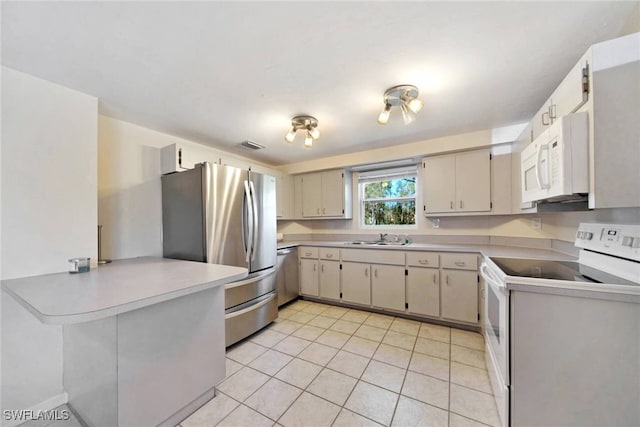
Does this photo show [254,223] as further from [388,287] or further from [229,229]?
[388,287]

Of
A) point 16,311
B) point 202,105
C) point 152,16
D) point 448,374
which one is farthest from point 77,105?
point 448,374

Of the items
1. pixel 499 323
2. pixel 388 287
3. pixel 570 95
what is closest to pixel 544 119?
pixel 570 95

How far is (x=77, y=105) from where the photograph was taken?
1.74m

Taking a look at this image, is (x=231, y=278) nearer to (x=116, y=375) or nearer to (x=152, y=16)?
(x=116, y=375)

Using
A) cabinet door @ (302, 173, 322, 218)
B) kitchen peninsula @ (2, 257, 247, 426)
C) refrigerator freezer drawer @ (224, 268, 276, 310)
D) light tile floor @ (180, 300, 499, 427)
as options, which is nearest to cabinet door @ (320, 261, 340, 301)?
light tile floor @ (180, 300, 499, 427)

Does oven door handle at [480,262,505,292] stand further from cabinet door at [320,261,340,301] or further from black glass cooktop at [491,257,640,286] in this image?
cabinet door at [320,261,340,301]

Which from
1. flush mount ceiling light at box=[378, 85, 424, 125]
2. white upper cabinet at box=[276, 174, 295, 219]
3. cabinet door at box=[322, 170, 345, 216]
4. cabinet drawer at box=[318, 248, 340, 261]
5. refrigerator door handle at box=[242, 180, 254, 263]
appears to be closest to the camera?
flush mount ceiling light at box=[378, 85, 424, 125]

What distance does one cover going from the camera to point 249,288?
245cm

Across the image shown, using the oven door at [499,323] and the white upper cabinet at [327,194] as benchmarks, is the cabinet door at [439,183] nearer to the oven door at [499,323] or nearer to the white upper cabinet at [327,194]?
the white upper cabinet at [327,194]

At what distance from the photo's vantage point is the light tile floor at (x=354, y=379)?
1438 mm

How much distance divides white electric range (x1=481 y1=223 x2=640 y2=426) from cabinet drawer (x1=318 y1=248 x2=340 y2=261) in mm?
2127

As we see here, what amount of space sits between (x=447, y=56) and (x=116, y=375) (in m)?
2.57

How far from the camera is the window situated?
11.5ft

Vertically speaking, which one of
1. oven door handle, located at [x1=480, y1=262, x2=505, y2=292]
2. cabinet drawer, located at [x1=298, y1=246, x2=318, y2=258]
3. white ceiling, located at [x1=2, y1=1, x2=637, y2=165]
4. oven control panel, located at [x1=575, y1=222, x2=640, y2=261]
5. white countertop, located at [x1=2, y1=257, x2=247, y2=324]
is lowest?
cabinet drawer, located at [x1=298, y1=246, x2=318, y2=258]
